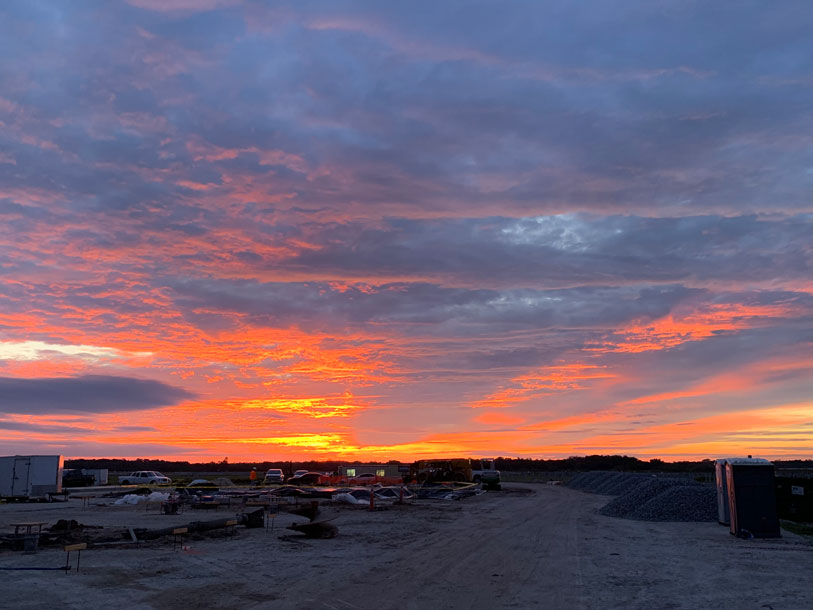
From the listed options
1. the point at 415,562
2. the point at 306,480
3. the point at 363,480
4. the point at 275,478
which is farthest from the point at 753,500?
the point at 275,478

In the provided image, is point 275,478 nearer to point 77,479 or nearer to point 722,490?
point 77,479

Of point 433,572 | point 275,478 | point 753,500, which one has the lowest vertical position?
point 275,478

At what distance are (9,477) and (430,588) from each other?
47.5 m

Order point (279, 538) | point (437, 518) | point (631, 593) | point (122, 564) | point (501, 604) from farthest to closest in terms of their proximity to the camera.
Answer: point (437, 518) < point (279, 538) < point (122, 564) < point (631, 593) < point (501, 604)

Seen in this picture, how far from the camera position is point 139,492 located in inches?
1972

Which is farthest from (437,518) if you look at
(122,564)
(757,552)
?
(122,564)

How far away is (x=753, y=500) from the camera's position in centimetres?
2406

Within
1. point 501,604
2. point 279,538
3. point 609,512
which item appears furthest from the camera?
point 609,512

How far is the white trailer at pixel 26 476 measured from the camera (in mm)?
49281

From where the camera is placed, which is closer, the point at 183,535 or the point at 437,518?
the point at 183,535

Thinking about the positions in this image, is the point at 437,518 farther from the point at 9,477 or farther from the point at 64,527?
the point at 9,477

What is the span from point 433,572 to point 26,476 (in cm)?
4515

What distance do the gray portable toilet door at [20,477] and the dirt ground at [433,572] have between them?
27.1m

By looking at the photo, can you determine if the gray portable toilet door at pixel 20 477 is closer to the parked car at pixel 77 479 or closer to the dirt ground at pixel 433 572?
the parked car at pixel 77 479
